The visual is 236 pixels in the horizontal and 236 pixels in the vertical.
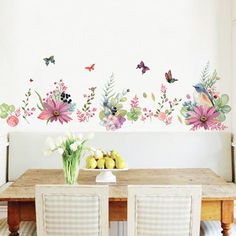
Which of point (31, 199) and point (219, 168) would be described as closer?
point (31, 199)

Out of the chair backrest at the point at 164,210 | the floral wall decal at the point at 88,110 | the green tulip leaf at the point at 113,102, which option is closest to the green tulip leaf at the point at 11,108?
the floral wall decal at the point at 88,110

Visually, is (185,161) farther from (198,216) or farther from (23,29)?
(23,29)

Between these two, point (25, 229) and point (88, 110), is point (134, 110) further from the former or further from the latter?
point (25, 229)

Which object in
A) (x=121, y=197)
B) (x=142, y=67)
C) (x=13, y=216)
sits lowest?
(x=13, y=216)

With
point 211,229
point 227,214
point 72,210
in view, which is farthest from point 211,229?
point 72,210

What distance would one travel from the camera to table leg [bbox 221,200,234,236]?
229 cm

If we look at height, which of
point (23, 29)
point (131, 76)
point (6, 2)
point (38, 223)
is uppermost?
point (6, 2)

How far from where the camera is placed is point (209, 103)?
386cm

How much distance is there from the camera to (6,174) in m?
3.74

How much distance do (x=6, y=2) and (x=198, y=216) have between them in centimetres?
284

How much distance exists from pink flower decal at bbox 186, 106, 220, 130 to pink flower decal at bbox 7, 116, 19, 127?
1700mm

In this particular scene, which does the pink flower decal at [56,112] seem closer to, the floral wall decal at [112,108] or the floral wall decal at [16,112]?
the floral wall decal at [16,112]

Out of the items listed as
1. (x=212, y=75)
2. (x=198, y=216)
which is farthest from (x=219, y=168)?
(x=198, y=216)

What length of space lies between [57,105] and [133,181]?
1427 mm
